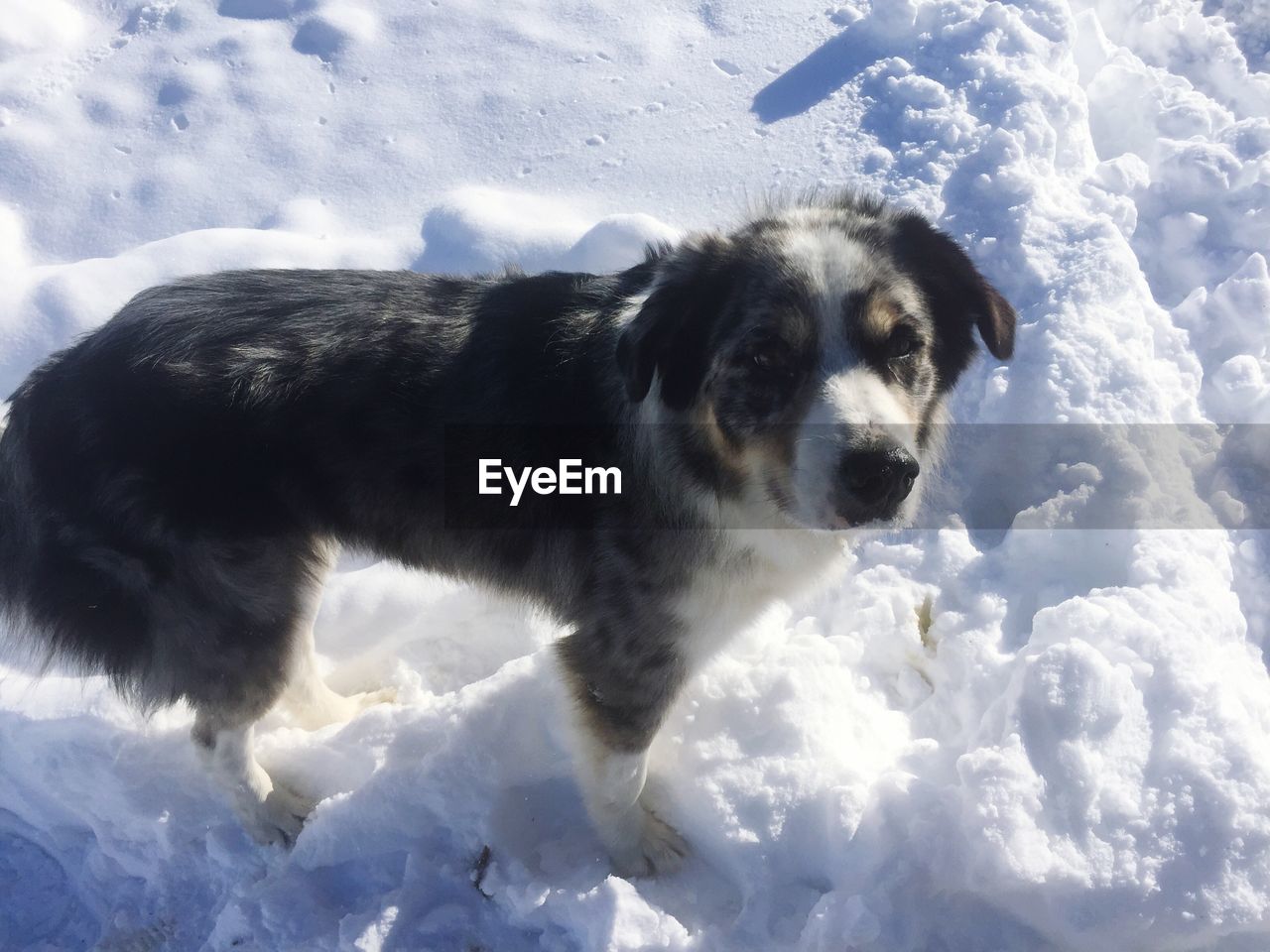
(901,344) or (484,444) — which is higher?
(901,344)

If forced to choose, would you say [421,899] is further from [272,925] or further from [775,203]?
[775,203]

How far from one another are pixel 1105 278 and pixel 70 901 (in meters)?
5.32

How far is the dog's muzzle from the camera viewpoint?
2.14 meters

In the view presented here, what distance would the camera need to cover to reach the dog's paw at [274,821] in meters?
3.12

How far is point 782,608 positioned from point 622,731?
0.87m

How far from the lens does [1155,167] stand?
5074mm

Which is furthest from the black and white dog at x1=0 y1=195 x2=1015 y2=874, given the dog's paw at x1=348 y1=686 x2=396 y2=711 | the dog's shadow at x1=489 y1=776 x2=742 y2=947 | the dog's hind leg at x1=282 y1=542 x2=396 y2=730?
the dog's paw at x1=348 y1=686 x2=396 y2=711

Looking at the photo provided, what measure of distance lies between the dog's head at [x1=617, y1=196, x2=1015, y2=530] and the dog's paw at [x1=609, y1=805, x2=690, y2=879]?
126 cm

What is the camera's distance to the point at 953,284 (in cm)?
268

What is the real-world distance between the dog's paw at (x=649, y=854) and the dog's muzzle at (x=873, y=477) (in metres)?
1.43

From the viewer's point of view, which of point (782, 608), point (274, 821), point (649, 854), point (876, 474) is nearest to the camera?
point (876, 474)

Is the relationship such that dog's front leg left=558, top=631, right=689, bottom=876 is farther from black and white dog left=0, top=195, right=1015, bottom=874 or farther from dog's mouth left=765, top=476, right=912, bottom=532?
dog's mouth left=765, top=476, right=912, bottom=532

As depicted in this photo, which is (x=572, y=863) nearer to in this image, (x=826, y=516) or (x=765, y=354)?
(x=826, y=516)

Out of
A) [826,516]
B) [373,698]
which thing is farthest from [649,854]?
[826,516]
